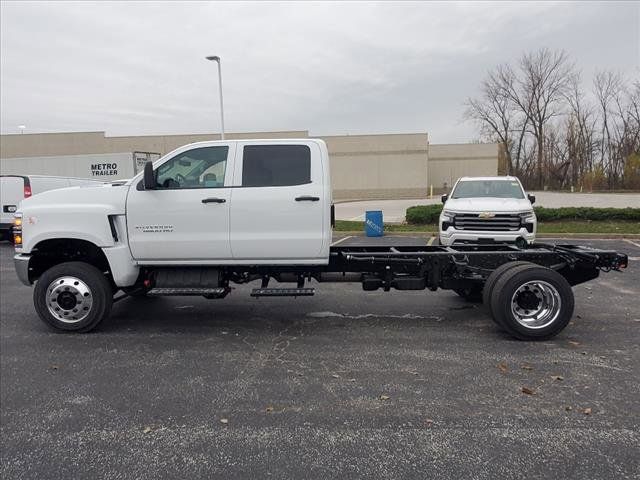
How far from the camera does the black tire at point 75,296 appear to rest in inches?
212

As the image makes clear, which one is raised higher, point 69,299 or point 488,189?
point 488,189

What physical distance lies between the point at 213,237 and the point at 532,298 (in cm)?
367

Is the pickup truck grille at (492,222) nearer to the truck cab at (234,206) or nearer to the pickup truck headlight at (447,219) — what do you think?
the pickup truck headlight at (447,219)

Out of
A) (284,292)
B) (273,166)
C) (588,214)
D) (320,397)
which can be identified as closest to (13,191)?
(273,166)

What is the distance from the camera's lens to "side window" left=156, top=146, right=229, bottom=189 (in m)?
5.33

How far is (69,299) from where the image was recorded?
5.44m

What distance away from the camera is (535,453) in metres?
2.96

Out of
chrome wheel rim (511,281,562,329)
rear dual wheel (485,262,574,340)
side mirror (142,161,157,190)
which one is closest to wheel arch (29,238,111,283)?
side mirror (142,161,157,190)

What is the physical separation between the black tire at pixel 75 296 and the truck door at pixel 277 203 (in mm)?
1656

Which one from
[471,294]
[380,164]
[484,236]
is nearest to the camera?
[471,294]

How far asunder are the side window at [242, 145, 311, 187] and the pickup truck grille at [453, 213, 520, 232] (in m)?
4.75

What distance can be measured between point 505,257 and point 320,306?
265 cm

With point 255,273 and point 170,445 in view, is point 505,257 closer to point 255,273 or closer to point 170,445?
point 255,273

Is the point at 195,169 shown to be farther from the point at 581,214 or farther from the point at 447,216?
the point at 581,214
